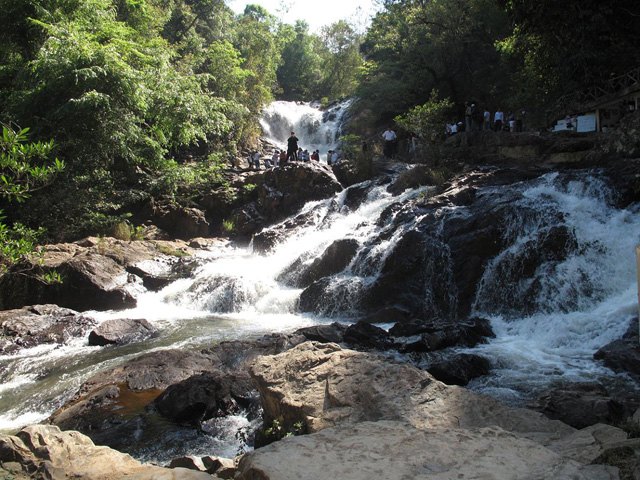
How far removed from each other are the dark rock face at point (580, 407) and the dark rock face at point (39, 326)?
9741 mm

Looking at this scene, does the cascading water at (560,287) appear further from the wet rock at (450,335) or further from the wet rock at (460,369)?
the wet rock at (450,335)

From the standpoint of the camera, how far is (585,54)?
42.2 feet

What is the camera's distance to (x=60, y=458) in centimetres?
365

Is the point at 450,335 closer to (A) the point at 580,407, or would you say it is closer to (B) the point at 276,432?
(A) the point at 580,407

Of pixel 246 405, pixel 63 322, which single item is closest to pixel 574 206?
pixel 246 405

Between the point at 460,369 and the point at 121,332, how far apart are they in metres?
7.36

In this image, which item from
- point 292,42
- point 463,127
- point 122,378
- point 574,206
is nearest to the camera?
point 122,378

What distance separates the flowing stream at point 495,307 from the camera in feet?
23.6

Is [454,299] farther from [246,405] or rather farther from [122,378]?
[122,378]

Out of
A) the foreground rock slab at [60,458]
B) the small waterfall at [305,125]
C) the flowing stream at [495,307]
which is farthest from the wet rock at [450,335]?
the small waterfall at [305,125]

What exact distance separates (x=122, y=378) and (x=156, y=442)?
2196 mm

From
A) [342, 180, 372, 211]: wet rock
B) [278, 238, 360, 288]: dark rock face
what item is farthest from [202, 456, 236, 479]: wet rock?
[342, 180, 372, 211]: wet rock

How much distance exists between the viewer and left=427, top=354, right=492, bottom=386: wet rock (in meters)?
6.61

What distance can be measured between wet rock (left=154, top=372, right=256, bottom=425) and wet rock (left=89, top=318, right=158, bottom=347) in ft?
13.7
